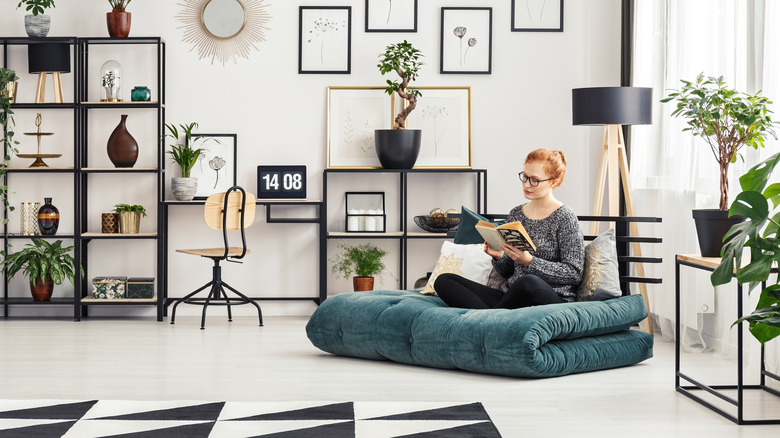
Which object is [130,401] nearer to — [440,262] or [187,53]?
[440,262]

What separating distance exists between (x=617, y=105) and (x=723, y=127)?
46.4 inches

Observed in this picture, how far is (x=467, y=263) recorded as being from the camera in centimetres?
432

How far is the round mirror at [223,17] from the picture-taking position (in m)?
5.89

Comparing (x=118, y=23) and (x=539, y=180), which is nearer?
(x=539, y=180)

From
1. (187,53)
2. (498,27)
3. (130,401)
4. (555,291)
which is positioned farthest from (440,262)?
(187,53)

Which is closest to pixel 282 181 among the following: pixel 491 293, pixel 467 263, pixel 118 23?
pixel 118 23

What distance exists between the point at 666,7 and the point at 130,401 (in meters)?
3.63

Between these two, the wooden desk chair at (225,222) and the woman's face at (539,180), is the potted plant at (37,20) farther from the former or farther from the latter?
the woman's face at (539,180)

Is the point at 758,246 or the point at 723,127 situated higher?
the point at 723,127

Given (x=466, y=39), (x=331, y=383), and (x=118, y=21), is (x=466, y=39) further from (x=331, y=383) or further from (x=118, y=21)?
(x=331, y=383)

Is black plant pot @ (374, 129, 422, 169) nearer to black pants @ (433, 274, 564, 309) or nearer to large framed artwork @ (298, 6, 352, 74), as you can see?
large framed artwork @ (298, 6, 352, 74)

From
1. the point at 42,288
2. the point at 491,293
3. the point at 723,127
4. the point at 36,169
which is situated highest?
the point at 723,127

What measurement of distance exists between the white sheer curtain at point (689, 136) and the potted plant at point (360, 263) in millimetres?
1776

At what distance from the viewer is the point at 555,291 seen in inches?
160
